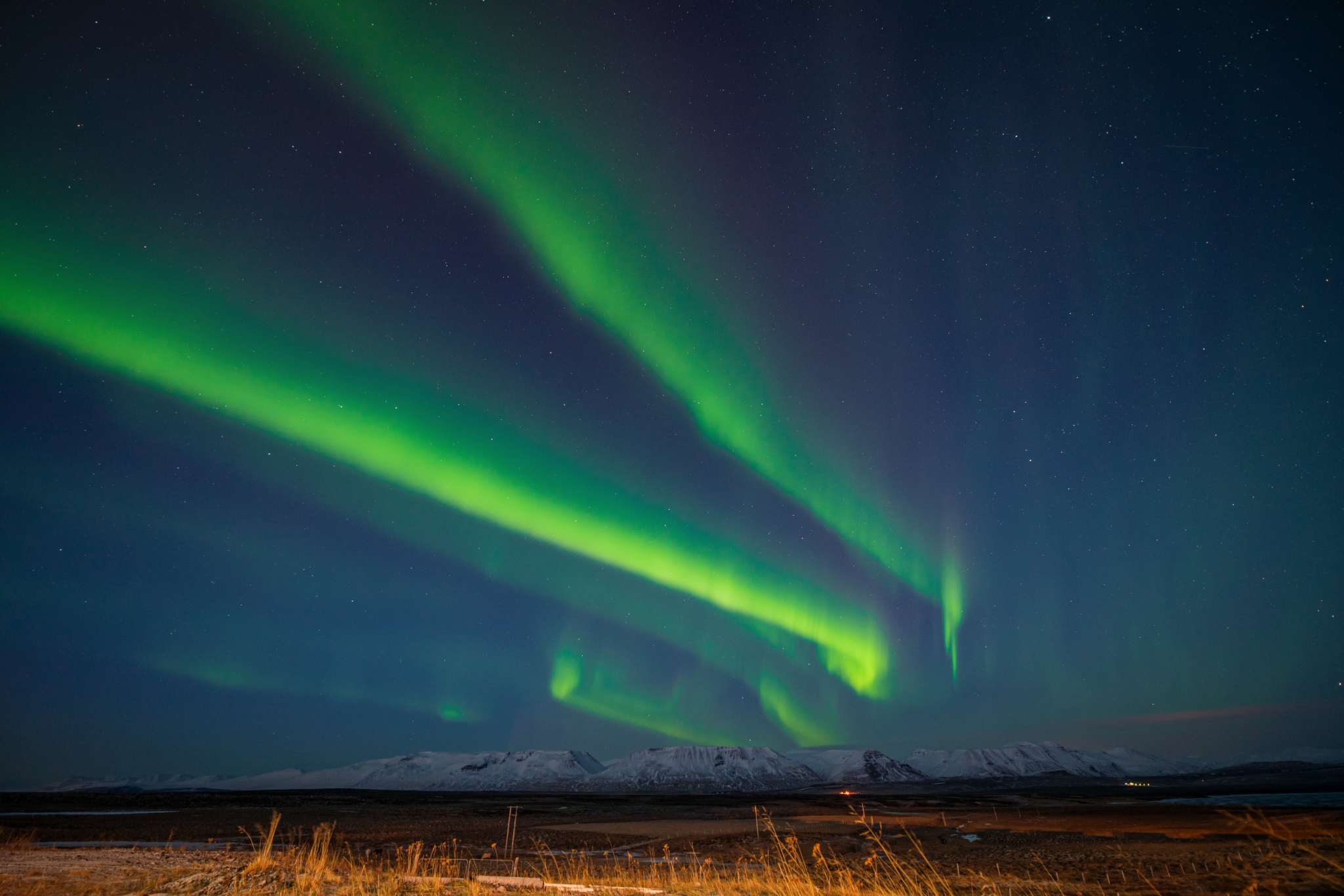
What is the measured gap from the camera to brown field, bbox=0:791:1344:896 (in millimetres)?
10648

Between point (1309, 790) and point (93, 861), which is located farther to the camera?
point (1309, 790)

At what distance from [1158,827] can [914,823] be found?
1526cm

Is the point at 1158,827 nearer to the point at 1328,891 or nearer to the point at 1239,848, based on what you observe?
the point at 1239,848

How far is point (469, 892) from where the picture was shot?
31.8 feet

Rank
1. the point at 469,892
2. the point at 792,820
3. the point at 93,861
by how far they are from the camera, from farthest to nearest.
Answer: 1. the point at 792,820
2. the point at 93,861
3. the point at 469,892

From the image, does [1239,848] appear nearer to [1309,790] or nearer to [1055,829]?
[1055,829]

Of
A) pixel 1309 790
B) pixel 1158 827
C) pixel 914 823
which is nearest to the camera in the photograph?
pixel 1158 827

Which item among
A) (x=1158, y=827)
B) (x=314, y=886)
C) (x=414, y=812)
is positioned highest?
(x=314, y=886)

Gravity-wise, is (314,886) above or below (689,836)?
above

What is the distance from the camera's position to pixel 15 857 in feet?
58.0

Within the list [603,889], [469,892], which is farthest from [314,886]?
[603,889]

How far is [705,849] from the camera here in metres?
34.4

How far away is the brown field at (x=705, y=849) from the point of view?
34.9 ft

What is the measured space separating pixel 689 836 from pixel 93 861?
3225 centimetres
